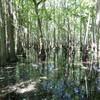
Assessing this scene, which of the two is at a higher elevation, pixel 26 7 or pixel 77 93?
pixel 26 7

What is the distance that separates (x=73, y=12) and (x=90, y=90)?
1188 cm

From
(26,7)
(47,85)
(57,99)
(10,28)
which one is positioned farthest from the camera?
(26,7)

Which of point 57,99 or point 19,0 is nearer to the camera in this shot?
point 57,99

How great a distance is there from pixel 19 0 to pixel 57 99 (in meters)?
12.5

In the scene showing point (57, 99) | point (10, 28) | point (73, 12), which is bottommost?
point (57, 99)

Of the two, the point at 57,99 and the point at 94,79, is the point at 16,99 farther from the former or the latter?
the point at 94,79

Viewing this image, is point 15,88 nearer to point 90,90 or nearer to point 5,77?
point 5,77

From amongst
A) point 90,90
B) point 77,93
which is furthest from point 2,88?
point 90,90

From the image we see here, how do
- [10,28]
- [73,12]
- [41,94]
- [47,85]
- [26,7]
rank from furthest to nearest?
[73,12]
[26,7]
[10,28]
[47,85]
[41,94]

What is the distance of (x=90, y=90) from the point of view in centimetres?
632

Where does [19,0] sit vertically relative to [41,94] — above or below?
above

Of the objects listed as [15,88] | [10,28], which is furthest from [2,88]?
[10,28]

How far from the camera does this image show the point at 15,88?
21.4 ft

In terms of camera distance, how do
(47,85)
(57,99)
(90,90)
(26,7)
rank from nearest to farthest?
(57,99) < (90,90) < (47,85) < (26,7)
